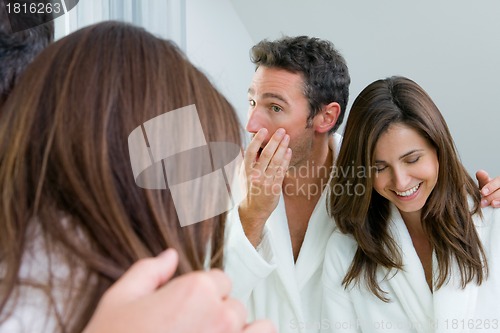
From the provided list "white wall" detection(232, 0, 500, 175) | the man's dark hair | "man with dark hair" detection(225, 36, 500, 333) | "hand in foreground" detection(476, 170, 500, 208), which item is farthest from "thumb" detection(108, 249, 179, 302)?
"white wall" detection(232, 0, 500, 175)

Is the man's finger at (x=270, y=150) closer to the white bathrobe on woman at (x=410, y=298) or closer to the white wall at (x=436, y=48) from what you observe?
the white bathrobe on woman at (x=410, y=298)

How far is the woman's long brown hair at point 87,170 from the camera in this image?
42 centimetres

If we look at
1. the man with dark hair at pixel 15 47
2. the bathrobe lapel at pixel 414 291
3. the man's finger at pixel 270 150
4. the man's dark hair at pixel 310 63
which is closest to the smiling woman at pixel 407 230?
the bathrobe lapel at pixel 414 291

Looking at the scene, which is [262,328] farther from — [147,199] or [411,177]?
[411,177]

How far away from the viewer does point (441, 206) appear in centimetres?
118

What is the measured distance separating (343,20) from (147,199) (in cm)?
168

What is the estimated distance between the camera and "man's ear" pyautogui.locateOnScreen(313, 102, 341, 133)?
1.43 m

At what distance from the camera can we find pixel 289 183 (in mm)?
1389

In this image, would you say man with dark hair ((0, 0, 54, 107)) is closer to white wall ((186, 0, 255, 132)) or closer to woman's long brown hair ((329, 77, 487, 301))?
woman's long brown hair ((329, 77, 487, 301))

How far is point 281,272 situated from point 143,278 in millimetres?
865

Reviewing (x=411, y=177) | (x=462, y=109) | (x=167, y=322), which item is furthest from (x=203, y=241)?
(x=462, y=109)

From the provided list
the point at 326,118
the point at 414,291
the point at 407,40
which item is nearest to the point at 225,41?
the point at 407,40

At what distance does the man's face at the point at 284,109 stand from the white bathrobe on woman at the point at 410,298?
0.26m

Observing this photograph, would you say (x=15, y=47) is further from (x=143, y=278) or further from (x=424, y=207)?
(x=424, y=207)
